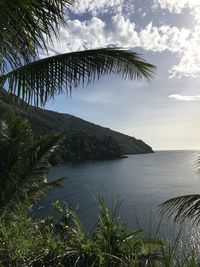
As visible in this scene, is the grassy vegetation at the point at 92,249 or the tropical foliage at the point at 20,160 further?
the tropical foliage at the point at 20,160

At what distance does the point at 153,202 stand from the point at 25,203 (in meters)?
42.8

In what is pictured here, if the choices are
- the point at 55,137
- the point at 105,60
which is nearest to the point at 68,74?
the point at 105,60

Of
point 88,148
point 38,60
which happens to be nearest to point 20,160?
point 38,60

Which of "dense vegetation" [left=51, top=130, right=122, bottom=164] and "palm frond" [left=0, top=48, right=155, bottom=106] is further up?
"dense vegetation" [left=51, top=130, right=122, bottom=164]

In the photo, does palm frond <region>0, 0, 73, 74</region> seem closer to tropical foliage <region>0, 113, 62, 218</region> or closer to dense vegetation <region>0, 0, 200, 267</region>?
dense vegetation <region>0, 0, 200, 267</region>

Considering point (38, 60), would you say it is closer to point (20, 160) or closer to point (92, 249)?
point (92, 249)

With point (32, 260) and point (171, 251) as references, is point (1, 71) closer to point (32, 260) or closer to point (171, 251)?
point (32, 260)

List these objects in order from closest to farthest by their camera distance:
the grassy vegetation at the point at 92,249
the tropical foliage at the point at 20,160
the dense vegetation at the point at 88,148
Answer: the grassy vegetation at the point at 92,249 < the tropical foliage at the point at 20,160 < the dense vegetation at the point at 88,148

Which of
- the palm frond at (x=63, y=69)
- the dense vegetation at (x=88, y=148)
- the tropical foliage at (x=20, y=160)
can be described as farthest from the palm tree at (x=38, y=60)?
the dense vegetation at (x=88, y=148)

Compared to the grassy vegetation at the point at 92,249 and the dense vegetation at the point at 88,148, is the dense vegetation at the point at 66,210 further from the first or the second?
the dense vegetation at the point at 88,148

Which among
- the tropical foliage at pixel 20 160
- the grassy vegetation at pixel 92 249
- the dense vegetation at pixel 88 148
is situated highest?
the dense vegetation at pixel 88 148

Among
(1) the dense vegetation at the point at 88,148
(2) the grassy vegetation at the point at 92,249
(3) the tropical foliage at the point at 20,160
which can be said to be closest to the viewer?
(2) the grassy vegetation at the point at 92,249

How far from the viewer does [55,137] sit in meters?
10.5

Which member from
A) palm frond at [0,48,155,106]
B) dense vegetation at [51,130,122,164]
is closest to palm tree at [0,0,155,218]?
palm frond at [0,48,155,106]
